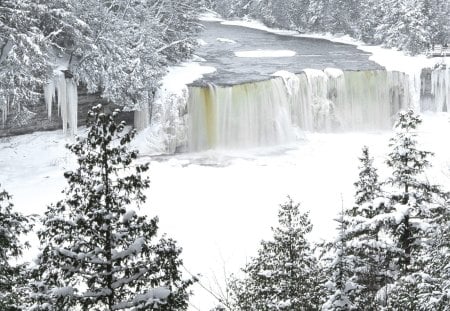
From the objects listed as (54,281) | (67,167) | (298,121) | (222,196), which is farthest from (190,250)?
(298,121)

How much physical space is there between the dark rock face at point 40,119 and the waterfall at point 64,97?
0.96 ft

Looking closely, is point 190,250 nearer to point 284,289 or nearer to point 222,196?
point 222,196

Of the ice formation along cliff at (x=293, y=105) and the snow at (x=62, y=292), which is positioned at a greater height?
the ice formation along cliff at (x=293, y=105)

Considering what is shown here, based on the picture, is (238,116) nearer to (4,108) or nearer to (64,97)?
(64,97)

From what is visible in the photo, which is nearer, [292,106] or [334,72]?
[292,106]

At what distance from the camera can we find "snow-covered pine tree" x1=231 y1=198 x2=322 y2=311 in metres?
8.38

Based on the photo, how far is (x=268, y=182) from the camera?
20.7 metres

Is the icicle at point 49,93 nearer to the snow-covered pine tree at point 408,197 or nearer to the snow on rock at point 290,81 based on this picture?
the snow on rock at point 290,81

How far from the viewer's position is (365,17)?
141 ft

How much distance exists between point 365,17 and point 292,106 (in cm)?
1862

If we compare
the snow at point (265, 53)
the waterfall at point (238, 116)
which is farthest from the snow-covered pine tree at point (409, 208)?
the snow at point (265, 53)

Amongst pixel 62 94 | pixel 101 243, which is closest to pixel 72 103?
pixel 62 94

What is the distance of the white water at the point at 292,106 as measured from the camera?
25.7 m

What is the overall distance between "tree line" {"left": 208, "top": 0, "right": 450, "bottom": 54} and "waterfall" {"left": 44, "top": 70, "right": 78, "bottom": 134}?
21274 millimetres
